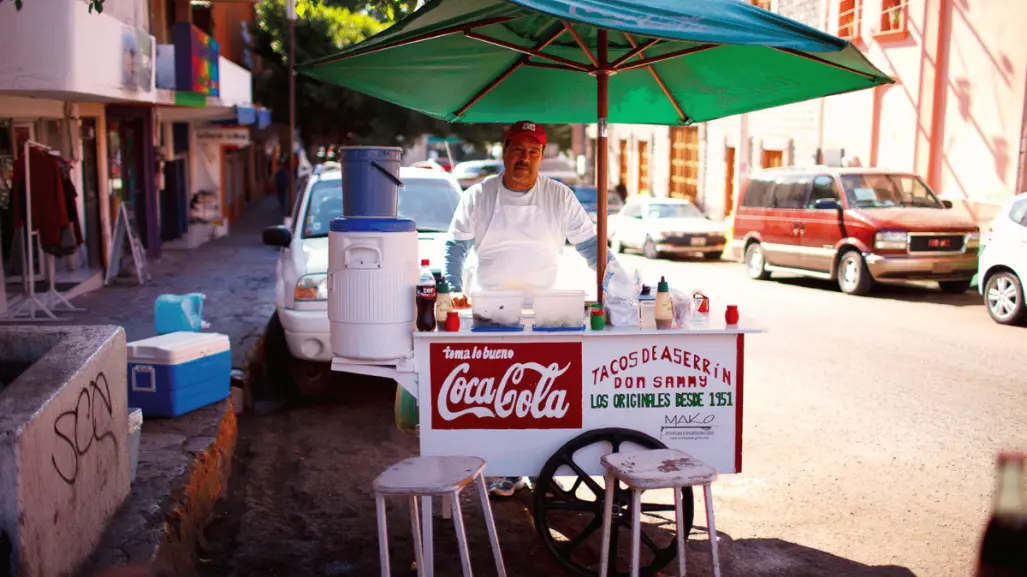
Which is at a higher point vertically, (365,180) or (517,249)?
(365,180)

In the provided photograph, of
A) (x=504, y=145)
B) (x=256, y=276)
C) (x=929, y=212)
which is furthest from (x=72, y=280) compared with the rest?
(x=929, y=212)

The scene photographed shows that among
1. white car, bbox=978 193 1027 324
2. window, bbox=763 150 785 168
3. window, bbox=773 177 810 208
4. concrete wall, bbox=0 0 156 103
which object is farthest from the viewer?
window, bbox=763 150 785 168

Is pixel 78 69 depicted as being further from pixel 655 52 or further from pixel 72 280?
pixel 655 52

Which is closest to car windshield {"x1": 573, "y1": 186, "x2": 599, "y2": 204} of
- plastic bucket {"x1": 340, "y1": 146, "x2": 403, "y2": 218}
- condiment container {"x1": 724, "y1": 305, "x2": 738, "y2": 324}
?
plastic bucket {"x1": 340, "y1": 146, "x2": 403, "y2": 218}

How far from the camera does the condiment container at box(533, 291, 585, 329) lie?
14.8 ft

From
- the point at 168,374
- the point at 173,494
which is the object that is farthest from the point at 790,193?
the point at 173,494

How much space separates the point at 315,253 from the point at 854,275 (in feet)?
31.4

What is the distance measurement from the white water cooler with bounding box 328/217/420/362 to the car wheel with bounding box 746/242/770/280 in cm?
1407

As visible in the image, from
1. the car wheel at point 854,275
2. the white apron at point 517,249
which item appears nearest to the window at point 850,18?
the car wheel at point 854,275

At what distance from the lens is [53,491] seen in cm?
360

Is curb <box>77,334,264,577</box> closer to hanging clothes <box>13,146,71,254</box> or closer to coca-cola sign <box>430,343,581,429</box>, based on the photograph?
coca-cola sign <box>430,343,581,429</box>

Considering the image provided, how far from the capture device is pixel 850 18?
74.9ft

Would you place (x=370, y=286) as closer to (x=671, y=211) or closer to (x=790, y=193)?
(x=790, y=193)

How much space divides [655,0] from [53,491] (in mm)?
3066
